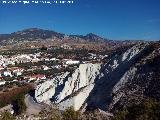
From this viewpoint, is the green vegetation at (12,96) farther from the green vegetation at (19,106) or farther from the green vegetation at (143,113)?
the green vegetation at (143,113)

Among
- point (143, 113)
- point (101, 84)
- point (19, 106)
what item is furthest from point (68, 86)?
point (143, 113)

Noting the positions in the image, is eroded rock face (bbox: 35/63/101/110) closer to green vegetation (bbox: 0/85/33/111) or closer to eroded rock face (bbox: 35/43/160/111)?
eroded rock face (bbox: 35/43/160/111)

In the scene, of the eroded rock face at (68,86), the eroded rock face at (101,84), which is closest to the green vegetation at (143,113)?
the eroded rock face at (101,84)

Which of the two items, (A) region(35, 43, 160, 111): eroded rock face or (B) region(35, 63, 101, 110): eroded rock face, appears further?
(B) region(35, 63, 101, 110): eroded rock face

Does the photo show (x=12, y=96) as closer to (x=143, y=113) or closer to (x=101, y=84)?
(x=101, y=84)

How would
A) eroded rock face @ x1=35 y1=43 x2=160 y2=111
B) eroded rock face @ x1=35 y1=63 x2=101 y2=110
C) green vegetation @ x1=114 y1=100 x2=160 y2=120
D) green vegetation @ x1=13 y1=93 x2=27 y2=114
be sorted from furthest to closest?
eroded rock face @ x1=35 y1=63 x2=101 y2=110
green vegetation @ x1=13 y1=93 x2=27 y2=114
eroded rock face @ x1=35 y1=43 x2=160 y2=111
green vegetation @ x1=114 y1=100 x2=160 y2=120

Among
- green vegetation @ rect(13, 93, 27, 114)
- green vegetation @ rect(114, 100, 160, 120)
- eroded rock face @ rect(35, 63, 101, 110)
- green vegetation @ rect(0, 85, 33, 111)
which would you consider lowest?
green vegetation @ rect(0, 85, 33, 111)

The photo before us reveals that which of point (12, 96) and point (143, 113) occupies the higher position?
point (143, 113)

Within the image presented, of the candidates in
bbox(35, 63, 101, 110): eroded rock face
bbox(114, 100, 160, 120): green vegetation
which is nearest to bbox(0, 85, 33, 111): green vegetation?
bbox(35, 63, 101, 110): eroded rock face

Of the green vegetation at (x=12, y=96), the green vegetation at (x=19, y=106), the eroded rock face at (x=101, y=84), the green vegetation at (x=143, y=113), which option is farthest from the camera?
the green vegetation at (x=12, y=96)
